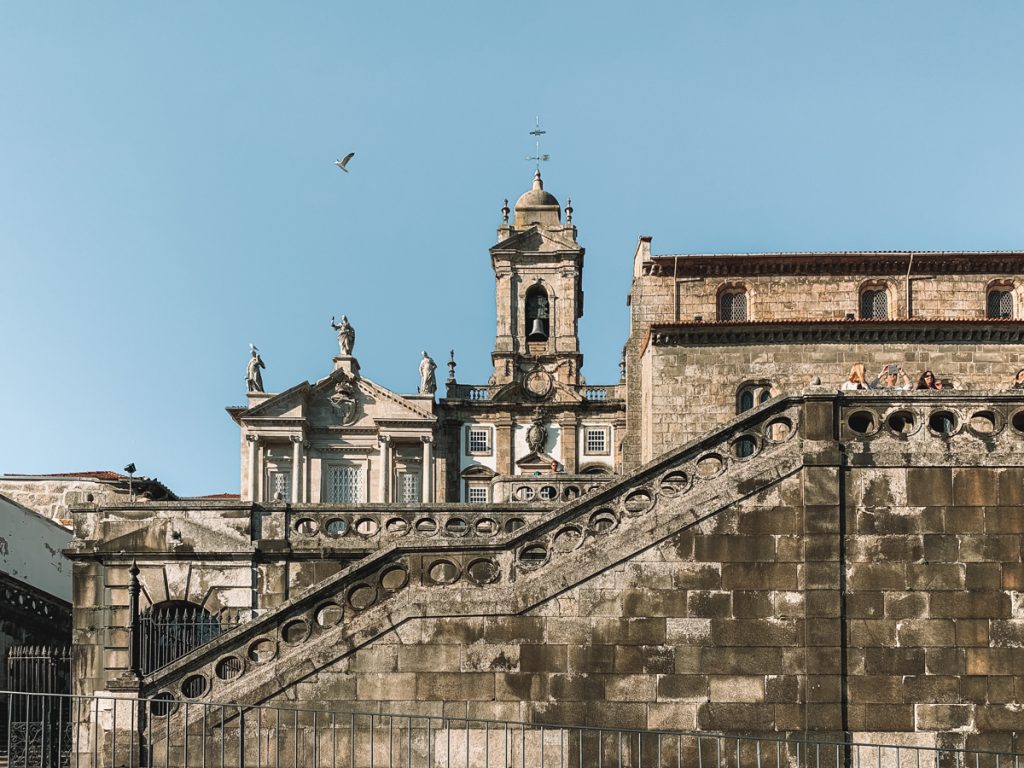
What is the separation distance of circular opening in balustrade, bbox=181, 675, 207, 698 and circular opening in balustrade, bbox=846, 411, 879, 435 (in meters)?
8.15

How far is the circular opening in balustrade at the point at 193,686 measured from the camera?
18.2m

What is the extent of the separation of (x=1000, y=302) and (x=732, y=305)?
7.90m

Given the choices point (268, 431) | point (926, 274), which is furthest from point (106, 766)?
point (268, 431)

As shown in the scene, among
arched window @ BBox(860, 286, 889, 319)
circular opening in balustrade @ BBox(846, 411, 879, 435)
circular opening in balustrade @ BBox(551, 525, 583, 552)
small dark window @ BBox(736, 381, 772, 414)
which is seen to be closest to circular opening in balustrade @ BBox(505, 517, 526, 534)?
circular opening in balustrade @ BBox(551, 525, 583, 552)

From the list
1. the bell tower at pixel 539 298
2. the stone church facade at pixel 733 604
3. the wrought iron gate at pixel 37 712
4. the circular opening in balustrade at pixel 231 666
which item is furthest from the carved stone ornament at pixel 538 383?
the circular opening in balustrade at pixel 231 666

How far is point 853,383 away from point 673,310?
27388 mm

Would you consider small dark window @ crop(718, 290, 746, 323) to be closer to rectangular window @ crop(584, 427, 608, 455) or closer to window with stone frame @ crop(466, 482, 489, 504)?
rectangular window @ crop(584, 427, 608, 455)

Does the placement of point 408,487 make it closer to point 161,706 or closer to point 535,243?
point 535,243

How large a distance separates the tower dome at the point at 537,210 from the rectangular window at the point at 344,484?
49.8ft

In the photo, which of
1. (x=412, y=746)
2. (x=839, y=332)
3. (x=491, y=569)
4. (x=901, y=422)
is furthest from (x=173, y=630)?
(x=839, y=332)

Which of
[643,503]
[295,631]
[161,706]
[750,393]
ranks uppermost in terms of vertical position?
[750,393]

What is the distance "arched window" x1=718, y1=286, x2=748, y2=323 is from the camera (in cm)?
4694

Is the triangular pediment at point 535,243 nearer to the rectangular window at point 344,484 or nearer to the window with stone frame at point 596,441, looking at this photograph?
the window with stone frame at point 596,441

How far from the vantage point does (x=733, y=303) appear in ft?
154
